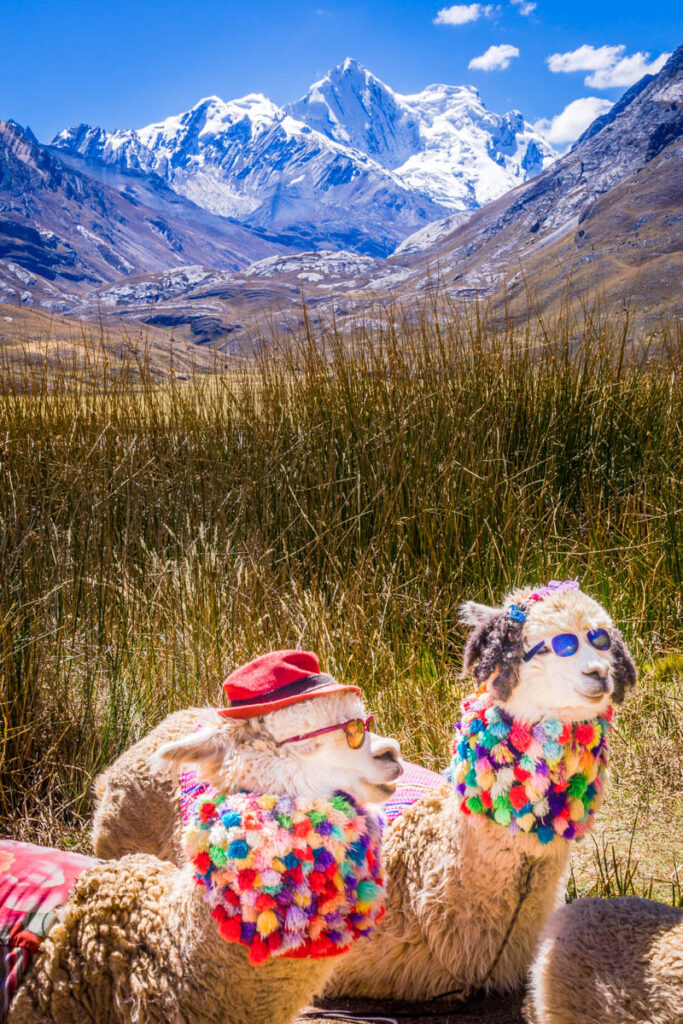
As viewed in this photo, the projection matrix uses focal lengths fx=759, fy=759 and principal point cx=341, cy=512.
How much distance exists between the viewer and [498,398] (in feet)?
14.5

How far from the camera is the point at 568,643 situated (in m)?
1.42

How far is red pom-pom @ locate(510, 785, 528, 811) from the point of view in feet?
4.77

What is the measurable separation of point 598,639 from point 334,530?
2592 mm

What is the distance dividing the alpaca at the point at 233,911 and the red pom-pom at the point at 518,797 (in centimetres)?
35

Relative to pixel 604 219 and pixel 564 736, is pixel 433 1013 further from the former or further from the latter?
pixel 604 219

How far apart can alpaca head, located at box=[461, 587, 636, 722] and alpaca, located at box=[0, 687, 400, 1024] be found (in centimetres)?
33

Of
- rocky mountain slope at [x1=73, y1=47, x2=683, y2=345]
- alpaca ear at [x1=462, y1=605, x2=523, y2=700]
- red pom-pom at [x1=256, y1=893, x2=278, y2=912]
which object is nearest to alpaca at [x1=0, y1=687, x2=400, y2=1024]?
red pom-pom at [x1=256, y1=893, x2=278, y2=912]

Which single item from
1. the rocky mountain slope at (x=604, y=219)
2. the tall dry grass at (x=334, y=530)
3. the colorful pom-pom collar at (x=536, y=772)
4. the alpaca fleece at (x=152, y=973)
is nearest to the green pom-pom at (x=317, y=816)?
the alpaca fleece at (x=152, y=973)

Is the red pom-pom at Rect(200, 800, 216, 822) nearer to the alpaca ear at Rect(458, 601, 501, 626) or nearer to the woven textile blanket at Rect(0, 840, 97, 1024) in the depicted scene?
the woven textile blanket at Rect(0, 840, 97, 1024)

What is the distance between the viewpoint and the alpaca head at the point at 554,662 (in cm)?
141

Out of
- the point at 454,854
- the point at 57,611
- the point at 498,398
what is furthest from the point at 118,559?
the point at 454,854

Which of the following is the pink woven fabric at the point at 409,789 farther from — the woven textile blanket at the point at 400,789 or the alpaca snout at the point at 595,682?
the alpaca snout at the point at 595,682

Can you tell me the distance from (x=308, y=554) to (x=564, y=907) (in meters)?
2.46

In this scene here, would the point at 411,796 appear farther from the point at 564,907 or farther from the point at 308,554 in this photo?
the point at 308,554
